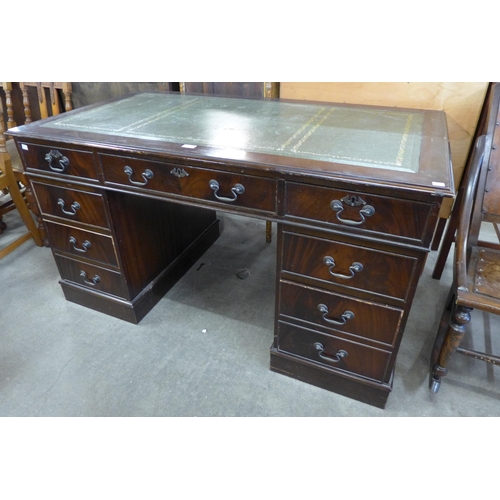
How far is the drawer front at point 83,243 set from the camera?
156cm

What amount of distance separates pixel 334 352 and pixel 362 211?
1.87ft

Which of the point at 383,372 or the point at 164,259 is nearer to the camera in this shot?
the point at 383,372

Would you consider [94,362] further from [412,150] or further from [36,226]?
[412,150]

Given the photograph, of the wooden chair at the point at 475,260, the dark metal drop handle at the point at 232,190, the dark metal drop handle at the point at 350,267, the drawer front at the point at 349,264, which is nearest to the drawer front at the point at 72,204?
the dark metal drop handle at the point at 232,190

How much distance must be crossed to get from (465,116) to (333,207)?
1187mm

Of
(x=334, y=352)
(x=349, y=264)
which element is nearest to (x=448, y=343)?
(x=334, y=352)

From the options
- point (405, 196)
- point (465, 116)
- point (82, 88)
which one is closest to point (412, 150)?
point (405, 196)

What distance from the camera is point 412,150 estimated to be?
1.13m

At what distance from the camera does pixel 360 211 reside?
3.34 ft

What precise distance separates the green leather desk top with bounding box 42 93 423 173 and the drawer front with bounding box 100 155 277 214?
94 mm

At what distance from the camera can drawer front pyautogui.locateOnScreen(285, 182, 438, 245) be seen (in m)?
0.97

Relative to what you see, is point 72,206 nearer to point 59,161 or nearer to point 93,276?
point 59,161

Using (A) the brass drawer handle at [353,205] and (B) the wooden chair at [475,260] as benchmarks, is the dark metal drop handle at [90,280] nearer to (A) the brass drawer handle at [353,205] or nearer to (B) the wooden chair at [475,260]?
(A) the brass drawer handle at [353,205]

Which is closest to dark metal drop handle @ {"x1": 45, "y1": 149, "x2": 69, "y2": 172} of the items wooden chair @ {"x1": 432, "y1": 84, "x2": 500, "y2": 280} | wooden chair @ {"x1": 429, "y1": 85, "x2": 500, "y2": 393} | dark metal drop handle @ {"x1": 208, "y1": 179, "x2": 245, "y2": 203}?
dark metal drop handle @ {"x1": 208, "y1": 179, "x2": 245, "y2": 203}
